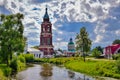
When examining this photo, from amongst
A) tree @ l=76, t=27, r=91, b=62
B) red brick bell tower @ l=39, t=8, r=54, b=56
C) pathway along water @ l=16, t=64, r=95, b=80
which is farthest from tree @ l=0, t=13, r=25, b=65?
red brick bell tower @ l=39, t=8, r=54, b=56

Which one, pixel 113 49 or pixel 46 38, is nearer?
pixel 113 49

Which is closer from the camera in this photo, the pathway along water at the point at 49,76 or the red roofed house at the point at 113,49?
the pathway along water at the point at 49,76

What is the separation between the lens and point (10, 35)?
6775 centimetres

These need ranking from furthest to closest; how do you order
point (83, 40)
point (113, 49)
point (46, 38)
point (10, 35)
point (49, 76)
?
point (46, 38) < point (113, 49) < point (83, 40) < point (10, 35) < point (49, 76)

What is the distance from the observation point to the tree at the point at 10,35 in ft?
221

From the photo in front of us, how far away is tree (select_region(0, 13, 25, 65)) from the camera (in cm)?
6744

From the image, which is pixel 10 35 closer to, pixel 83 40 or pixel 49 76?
pixel 49 76

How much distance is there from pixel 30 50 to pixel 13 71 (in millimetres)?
108348

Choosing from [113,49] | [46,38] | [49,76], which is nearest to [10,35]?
[49,76]

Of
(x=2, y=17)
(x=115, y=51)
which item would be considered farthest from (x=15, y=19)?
(x=115, y=51)

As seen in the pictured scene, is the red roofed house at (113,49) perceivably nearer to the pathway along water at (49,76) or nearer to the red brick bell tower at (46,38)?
the red brick bell tower at (46,38)

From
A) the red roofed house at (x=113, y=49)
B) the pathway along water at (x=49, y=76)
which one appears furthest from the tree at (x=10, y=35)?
the red roofed house at (x=113, y=49)

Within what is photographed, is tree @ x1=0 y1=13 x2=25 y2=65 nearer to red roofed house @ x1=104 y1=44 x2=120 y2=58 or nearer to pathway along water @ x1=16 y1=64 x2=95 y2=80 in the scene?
pathway along water @ x1=16 y1=64 x2=95 y2=80

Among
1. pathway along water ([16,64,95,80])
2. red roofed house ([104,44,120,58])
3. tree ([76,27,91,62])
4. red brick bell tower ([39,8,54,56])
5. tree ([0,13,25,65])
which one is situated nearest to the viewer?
pathway along water ([16,64,95,80])
